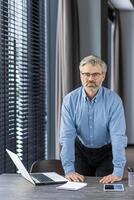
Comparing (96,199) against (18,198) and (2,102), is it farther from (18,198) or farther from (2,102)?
(2,102)

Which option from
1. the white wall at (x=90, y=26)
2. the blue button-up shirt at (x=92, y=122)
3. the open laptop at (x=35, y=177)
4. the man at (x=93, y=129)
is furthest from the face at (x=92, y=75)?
the white wall at (x=90, y=26)

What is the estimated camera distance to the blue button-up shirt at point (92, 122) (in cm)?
264

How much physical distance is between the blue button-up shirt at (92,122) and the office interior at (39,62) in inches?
34.7

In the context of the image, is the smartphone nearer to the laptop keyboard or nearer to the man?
the man

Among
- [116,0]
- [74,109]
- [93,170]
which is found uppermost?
[116,0]

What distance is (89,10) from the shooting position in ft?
15.5

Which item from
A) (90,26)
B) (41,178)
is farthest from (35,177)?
(90,26)

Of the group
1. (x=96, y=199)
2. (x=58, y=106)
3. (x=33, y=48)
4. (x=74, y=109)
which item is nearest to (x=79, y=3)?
(x=33, y=48)

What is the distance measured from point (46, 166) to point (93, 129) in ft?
1.44

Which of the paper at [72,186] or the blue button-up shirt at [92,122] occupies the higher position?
the blue button-up shirt at [92,122]

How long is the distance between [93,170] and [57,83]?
145cm

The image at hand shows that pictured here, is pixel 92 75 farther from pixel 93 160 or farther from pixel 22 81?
pixel 22 81

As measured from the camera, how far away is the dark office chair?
2863mm

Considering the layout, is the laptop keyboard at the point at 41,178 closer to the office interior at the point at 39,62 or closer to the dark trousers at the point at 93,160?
the dark trousers at the point at 93,160
